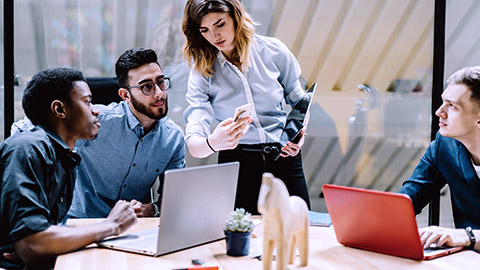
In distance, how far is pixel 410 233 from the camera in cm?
147

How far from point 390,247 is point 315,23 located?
344 cm

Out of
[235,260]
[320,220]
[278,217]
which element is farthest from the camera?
[320,220]

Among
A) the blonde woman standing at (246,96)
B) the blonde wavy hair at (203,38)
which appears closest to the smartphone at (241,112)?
the blonde woman standing at (246,96)

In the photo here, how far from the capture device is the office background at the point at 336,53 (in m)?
4.12

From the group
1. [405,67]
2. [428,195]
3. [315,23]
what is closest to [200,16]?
[428,195]

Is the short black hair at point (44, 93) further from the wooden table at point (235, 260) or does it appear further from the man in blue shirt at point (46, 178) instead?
the wooden table at point (235, 260)

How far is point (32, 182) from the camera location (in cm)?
155

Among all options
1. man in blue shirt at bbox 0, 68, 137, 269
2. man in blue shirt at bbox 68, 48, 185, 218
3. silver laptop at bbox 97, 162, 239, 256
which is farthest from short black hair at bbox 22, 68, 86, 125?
man in blue shirt at bbox 68, 48, 185, 218

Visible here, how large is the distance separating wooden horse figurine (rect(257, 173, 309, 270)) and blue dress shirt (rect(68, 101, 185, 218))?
4.20ft

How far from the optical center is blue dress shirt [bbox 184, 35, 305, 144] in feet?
7.86

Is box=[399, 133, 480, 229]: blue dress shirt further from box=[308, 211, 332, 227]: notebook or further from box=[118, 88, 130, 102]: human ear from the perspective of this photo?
box=[118, 88, 130, 102]: human ear

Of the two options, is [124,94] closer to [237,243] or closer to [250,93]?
[250,93]

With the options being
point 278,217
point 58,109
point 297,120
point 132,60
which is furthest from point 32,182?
point 297,120

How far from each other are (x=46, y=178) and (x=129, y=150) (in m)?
0.82
